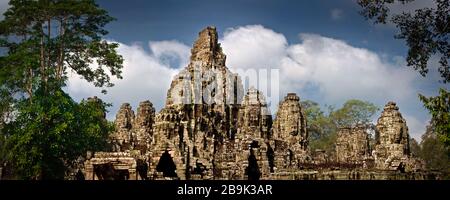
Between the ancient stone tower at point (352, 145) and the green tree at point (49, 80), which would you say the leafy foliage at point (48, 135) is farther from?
the ancient stone tower at point (352, 145)

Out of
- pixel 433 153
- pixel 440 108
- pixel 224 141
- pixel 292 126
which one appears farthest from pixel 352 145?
pixel 440 108

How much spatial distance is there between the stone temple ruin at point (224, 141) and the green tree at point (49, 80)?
2114 millimetres

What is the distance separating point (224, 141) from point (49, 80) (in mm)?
11649

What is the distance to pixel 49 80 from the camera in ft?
88.2

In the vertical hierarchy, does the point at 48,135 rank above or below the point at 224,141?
below

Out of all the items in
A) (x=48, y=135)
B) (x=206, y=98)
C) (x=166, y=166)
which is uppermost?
(x=206, y=98)

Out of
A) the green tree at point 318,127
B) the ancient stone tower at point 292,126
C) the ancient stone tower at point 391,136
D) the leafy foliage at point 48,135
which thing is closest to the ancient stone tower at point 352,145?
the ancient stone tower at point 292,126

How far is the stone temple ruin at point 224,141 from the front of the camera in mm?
21656

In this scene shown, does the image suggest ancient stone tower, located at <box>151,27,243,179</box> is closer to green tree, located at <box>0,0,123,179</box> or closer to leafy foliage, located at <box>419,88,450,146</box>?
green tree, located at <box>0,0,123,179</box>

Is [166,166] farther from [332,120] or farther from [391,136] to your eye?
[332,120]

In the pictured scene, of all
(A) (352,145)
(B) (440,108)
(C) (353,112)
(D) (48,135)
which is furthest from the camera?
(C) (353,112)

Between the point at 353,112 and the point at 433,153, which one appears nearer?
the point at 433,153

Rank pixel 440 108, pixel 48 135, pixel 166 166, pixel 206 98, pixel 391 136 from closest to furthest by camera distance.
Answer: pixel 440 108 → pixel 166 166 → pixel 48 135 → pixel 391 136 → pixel 206 98
